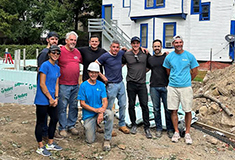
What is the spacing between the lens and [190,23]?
17.9 m

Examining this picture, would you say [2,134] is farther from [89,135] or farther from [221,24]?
[221,24]

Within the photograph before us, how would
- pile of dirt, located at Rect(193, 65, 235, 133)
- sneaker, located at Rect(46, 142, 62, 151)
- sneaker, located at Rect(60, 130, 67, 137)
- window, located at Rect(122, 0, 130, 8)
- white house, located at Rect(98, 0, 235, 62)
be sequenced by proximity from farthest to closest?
window, located at Rect(122, 0, 130, 8) → white house, located at Rect(98, 0, 235, 62) → pile of dirt, located at Rect(193, 65, 235, 133) → sneaker, located at Rect(60, 130, 67, 137) → sneaker, located at Rect(46, 142, 62, 151)

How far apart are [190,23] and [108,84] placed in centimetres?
1387

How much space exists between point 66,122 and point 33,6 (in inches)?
1059

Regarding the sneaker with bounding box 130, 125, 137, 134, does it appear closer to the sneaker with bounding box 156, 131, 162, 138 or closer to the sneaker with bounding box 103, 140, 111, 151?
the sneaker with bounding box 156, 131, 162, 138

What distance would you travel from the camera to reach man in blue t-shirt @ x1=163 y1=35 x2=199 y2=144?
5.38m

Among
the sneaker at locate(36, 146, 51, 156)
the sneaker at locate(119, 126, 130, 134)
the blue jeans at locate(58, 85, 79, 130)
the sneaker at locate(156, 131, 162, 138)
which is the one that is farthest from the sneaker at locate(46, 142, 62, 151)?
the sneaker at locate(156, 131, 162, 138)

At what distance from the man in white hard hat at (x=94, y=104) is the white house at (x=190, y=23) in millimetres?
13747

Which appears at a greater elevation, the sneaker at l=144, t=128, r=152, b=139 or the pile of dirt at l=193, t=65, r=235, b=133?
the pile of dirt at l=193, t=65, r=235, b=133

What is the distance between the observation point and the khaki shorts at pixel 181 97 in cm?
547

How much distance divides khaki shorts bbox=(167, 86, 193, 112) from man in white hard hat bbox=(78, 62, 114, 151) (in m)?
1.35

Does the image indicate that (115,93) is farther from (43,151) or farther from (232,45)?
(232,45)

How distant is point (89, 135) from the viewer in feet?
17.1

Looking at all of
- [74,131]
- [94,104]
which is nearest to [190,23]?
[74,131]
